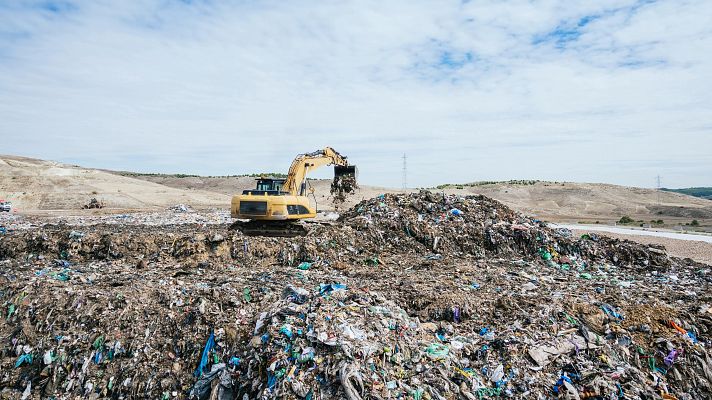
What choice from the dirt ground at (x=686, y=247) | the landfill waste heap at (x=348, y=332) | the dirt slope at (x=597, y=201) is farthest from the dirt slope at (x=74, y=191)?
the dirt slope at (x=597, y=201)

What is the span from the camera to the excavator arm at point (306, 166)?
11.8m

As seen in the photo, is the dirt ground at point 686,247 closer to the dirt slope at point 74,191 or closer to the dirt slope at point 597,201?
the dirt slope at point 597,201

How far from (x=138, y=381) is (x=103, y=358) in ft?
2.25

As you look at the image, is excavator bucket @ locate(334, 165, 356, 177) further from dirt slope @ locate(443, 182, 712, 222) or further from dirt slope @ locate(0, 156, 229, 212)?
dirt slope @ locate(443, 182, 712, 222)

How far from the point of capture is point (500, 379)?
16.0ft

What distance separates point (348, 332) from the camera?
503 centimetres

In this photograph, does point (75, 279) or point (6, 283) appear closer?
point (6, 283)

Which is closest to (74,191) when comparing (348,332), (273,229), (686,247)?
(273,229)

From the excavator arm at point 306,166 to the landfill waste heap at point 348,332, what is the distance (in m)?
3.03

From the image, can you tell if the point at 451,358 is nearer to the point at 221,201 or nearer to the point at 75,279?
the point at 75,279

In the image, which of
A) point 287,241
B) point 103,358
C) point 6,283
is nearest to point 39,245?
point 6,283

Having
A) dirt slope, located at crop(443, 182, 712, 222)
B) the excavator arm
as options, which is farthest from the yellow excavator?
dirt slope, located at crop(443, 182, 712, 222)

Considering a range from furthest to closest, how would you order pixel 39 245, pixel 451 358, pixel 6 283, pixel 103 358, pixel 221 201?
pixel 221 201
pixel 39 245
pixel 6 283
pixel 103 358
pixel 451 358

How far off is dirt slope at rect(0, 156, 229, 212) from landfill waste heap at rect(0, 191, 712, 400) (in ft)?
73.6
